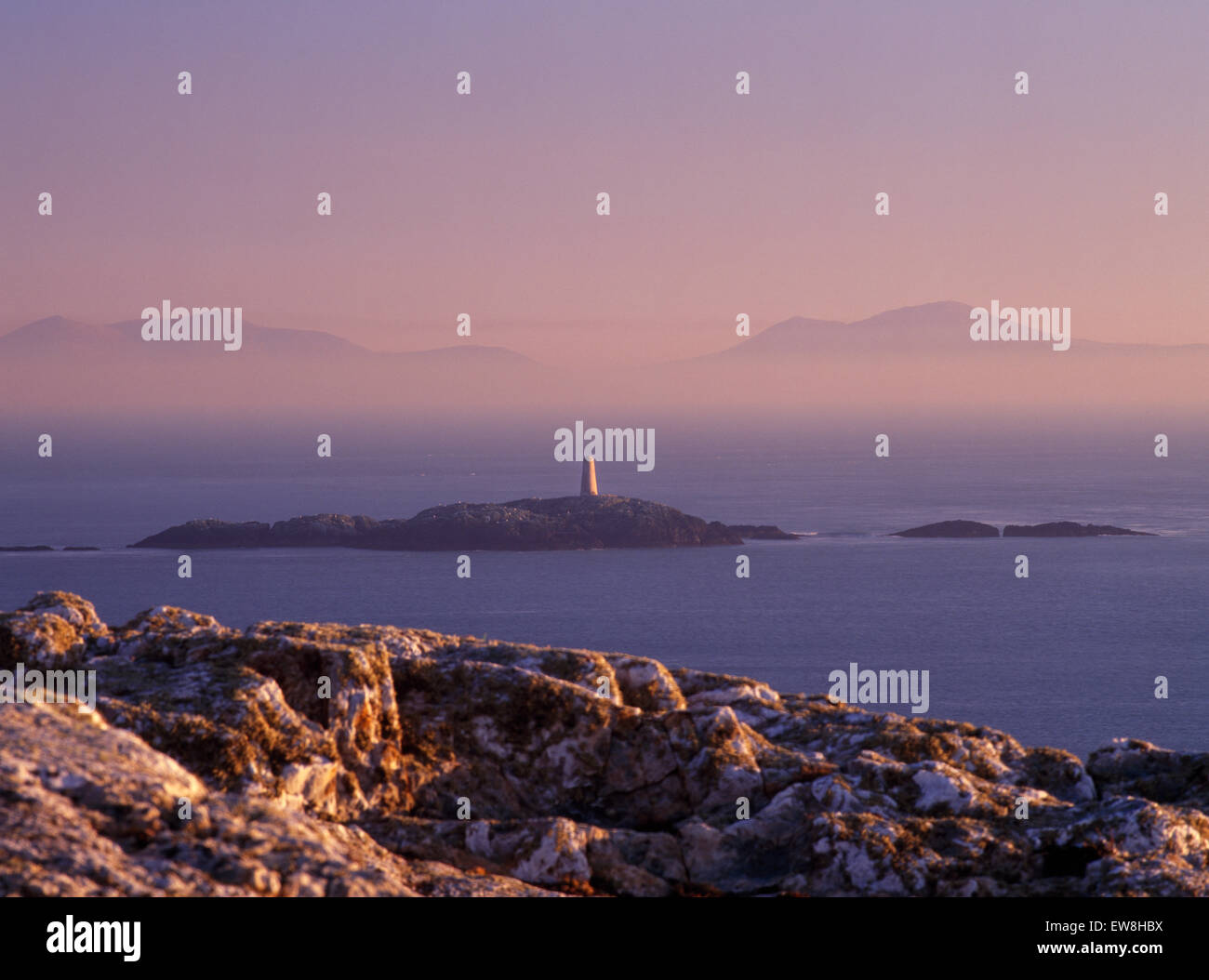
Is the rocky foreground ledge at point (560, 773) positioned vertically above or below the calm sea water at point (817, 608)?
above

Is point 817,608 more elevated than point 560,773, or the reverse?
point 560,773

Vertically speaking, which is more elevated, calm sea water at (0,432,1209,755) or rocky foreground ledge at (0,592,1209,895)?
rocky foreground ledge at (0,592,1209,895)

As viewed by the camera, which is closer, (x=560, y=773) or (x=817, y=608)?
(x=560, y=773)

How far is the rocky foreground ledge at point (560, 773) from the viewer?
1383 centimetres

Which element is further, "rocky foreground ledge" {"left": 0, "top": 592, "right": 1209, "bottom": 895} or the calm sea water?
the calm sea water

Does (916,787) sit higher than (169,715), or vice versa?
(169,715)

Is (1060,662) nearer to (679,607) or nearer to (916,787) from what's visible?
(679,607)

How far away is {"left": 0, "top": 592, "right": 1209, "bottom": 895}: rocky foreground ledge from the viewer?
13828 millimetres

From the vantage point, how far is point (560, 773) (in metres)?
17.3

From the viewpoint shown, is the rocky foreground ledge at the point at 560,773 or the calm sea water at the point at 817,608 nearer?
the rocky foreground ledge at the point at 560,773

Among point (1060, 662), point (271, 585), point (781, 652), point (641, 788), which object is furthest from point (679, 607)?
point (641, 788)

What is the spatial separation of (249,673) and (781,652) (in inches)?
4542
